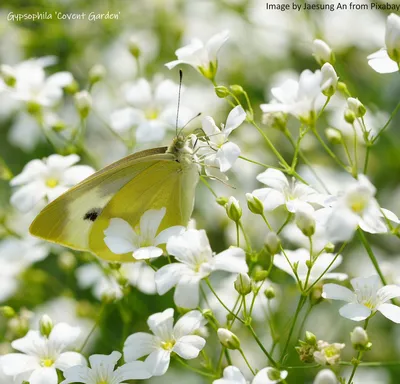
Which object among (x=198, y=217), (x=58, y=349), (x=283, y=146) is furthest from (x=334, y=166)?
(x=58, y=349)

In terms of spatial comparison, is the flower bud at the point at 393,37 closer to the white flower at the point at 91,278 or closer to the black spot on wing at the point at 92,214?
the black spot on wing at the point at 92,214

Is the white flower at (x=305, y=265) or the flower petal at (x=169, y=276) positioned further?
the white flower at (x=305, y=265)

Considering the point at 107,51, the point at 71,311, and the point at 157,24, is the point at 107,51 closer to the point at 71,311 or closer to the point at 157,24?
the point at 157,24

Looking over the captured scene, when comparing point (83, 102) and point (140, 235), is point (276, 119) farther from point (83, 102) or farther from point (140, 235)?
point (83, 102)

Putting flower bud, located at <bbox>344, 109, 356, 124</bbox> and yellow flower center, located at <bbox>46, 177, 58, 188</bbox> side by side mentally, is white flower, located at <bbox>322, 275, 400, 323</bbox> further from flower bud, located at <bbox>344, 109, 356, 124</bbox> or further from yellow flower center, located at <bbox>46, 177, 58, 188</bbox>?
yellow flower center, located at <bbox>46, 177, 58, 188</bbox>

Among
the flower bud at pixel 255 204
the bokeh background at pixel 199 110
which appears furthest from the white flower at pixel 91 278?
the flower bud at pixel 255 204

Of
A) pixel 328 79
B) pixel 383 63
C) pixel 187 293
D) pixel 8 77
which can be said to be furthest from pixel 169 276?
A: pixel 8 77
